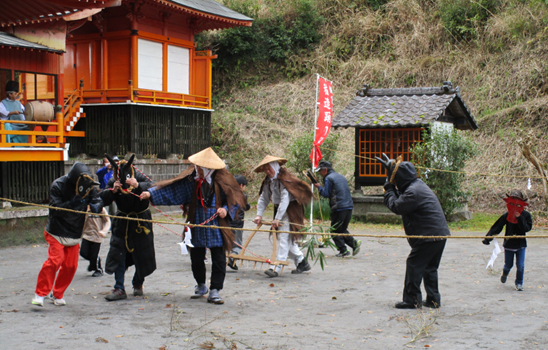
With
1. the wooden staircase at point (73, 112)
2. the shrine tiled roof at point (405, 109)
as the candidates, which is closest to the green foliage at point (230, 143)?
the wooden staircase at point (73, 112)

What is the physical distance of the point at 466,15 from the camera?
23.8 metres

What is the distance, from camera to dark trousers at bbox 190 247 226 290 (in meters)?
6.55

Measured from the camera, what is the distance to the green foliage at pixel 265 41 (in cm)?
2634

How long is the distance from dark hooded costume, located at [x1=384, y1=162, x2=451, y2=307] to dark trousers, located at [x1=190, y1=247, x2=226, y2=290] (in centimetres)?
215

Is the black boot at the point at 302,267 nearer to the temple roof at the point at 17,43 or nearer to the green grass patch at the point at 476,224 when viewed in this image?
the green grass patch at the point at 476,224

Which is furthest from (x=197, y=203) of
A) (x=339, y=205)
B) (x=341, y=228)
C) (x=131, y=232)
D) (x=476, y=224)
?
(x=476, y=224)

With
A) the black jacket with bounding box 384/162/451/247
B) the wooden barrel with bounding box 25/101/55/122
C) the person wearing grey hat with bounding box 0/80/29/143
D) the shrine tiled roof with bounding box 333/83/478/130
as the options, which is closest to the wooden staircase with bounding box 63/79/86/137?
the wooden barrel with bounding box 25/101/55/122

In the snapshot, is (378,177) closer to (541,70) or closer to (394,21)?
(541,70)

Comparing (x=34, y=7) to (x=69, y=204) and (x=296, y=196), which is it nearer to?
(x=69, y=204)

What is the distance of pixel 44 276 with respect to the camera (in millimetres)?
6117

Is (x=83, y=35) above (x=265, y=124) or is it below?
above

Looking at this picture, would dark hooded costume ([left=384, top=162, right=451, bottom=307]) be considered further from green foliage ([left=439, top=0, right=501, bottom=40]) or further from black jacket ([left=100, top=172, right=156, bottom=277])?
green foliage ([left=439, top=0, right=501, bottom=40])

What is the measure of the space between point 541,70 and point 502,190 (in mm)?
5810

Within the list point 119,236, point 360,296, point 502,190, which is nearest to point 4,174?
point 119,236
